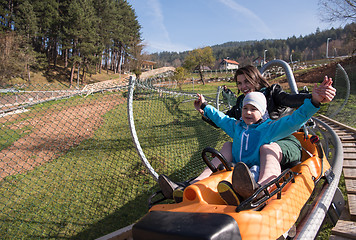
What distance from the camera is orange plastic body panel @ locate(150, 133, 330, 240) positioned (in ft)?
4.72

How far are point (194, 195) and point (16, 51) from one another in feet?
94.5

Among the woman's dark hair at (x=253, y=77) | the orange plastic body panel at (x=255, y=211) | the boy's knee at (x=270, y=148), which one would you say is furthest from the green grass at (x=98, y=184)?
the boy's knee at (x=270, y=148)

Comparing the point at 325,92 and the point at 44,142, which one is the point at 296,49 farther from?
the point at 325,92

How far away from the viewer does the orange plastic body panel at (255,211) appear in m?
1.44

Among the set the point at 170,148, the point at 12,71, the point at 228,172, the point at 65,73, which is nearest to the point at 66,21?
→ the point at 65,73

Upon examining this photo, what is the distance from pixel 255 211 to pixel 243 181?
206 millimetres

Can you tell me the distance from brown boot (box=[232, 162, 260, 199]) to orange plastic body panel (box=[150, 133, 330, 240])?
130 millimetres

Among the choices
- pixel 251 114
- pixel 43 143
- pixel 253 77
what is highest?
pixel 253 77

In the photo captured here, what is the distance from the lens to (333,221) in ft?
8.63

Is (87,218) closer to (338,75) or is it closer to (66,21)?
(338,75)

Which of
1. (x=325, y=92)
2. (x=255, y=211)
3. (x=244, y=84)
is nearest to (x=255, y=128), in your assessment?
(x=325, y=92)

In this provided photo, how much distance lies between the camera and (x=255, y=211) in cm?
Answer: 154

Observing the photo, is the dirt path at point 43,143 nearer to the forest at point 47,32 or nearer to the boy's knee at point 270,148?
the boy's knee at point 270,148

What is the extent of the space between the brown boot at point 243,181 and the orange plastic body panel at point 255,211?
130mm
